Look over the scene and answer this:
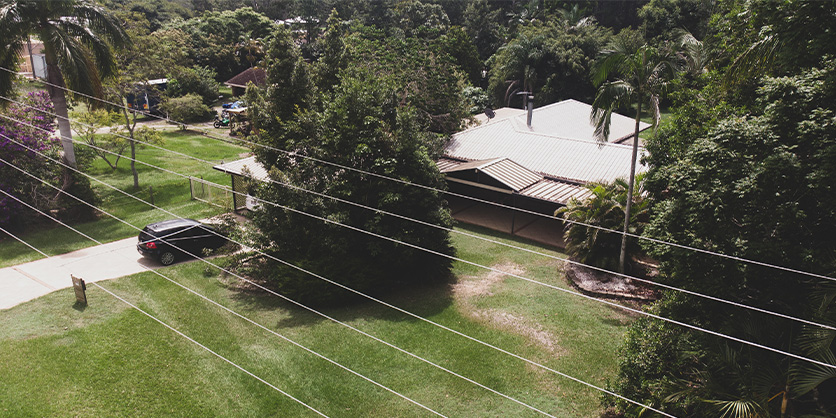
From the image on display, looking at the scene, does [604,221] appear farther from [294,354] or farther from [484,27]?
[484,27]

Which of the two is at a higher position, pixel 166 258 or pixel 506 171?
pixel 506 171

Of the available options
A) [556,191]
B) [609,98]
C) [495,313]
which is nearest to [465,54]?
[556,191]

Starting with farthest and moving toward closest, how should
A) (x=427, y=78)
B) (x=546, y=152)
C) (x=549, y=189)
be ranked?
(x=427, y=78) < (x=546, y=152) < (x=549, y=189)

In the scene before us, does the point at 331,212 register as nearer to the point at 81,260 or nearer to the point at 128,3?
the point at 81,260

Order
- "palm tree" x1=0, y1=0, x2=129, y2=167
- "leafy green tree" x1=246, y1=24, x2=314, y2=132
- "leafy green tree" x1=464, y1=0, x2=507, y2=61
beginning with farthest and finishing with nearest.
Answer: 1. "leafy green tree" x1=464, y1=0, x2=507, y2=61
2. "palm tree" x1=0, y1=0, x2=129, y2=167
3. "leafy green tree" x1=246, y1=24, x2=314, y2=132

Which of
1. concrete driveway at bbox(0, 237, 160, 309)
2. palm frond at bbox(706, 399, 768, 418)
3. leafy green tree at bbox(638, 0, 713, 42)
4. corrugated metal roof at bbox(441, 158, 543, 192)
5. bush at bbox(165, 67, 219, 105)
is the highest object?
leafy green tree at bbox(638, 0, 713, 42)

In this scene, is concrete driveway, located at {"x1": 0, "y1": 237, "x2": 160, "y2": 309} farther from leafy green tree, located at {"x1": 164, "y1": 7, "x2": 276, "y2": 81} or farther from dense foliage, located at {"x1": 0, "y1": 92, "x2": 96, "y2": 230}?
leafy green tree, located at {"x1": 164, "y1": 7, "x2": 276, "y2": 81}

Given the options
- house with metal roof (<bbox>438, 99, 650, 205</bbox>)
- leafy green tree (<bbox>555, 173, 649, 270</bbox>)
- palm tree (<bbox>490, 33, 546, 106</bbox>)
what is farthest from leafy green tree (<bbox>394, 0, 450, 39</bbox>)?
leafy green tree (<bbox>555, 173, 649, 270</bbox>)

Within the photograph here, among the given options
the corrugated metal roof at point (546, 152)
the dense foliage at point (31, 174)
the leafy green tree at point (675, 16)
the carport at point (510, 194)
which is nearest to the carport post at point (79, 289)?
the dense foliage at point (31, 174)
